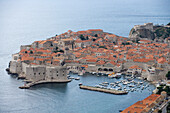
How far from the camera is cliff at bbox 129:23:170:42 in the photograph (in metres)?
71.7

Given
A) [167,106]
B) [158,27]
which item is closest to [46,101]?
[167,106]

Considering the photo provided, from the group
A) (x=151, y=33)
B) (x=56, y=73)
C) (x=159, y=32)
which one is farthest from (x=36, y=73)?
(x=159, y=32)

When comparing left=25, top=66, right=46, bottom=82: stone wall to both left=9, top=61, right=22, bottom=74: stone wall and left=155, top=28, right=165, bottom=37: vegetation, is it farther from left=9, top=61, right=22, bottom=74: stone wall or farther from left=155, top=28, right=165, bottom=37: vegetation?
left=155, top=28, right=165, bottom=37: vegetation

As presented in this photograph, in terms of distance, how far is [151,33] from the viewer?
7406 cm

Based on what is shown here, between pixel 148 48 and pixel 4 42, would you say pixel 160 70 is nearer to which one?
pixel 148 48

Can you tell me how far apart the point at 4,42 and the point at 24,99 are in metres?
42.2

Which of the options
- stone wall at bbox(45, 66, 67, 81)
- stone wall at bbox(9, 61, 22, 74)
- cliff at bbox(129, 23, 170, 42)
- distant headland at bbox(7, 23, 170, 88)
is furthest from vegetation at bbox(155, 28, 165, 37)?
stone wall at bbox(45, 66, 67, 81)

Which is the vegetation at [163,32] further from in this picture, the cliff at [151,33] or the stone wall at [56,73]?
the stone wall at [56,73]

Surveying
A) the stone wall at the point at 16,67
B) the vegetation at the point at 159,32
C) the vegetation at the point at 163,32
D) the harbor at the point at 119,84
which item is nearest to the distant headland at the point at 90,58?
the stone wall at the point at 16,67

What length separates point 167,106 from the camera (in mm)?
32594

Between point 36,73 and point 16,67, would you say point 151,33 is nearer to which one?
point 16,67

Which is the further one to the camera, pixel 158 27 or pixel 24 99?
pixel 158 27

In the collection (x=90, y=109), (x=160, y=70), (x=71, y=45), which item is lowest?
(x=90, y=109)

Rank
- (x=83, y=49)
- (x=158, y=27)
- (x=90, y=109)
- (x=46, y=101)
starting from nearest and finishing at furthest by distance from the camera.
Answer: (x=90, y=109)
(x=46, y=101)
(x=83, y=49)
(x=158, y=27)
